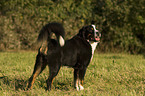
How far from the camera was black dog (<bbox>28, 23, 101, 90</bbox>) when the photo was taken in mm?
4078

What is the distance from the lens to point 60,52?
4172 millimetres

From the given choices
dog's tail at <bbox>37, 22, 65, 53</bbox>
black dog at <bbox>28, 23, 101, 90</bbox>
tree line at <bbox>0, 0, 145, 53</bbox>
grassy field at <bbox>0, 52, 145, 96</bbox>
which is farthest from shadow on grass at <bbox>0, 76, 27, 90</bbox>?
tree line at <bbox>0, 0, 145, 53</bbox>

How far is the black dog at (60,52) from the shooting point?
408 cm

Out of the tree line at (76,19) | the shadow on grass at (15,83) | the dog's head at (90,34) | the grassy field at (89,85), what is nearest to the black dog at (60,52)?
the dog's head at (90,34)

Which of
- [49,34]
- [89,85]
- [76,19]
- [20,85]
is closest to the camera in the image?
[49,34]

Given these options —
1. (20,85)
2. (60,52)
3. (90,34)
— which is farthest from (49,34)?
(20,85)

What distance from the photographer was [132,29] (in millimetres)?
12398

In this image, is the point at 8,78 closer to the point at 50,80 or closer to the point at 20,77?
the point at 20,77

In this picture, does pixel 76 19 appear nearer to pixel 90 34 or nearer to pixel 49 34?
pixel 90 34

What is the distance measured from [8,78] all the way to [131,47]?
876cm

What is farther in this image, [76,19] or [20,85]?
[76,19]

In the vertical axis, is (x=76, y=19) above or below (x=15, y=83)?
above

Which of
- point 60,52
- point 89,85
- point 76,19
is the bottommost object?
point 89,85

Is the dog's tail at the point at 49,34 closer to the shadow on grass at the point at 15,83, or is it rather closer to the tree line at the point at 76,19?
the shadow on grass at the point at 15,83
